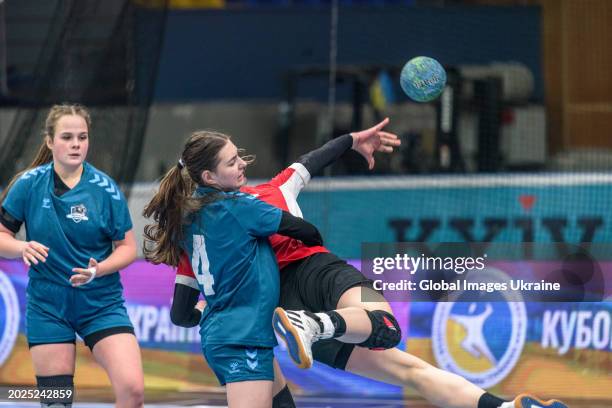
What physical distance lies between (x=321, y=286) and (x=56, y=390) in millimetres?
1468

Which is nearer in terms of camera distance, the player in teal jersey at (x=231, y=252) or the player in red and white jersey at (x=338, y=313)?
the player in red and white jersey at (x=338, y=313)

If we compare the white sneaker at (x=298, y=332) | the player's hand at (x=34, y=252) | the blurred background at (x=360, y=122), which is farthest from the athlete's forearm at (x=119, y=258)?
the blurred background at (x=360, y=122)

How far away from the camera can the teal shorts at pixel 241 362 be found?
543 centimetres

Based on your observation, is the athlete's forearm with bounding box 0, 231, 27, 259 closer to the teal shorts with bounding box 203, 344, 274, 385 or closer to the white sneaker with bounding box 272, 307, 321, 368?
the teal shorts with bounding box 203, 344, 274, 385

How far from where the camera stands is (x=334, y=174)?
12.5 metres

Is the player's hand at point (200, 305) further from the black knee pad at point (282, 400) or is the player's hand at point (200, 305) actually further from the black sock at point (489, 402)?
the black sock at point (489, 402)

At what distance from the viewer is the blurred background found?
29.8 ft

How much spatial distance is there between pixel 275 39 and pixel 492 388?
6.43m

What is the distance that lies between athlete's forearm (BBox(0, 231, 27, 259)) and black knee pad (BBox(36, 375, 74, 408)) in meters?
0.63

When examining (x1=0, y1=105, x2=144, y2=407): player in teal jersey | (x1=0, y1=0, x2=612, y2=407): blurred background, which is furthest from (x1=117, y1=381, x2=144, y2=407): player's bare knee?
(x1=0, y1=0, x2=612, y2=407): blurred background

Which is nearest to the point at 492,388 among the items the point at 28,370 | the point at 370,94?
the point at 28,370

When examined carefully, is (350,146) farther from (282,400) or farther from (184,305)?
(282,400)

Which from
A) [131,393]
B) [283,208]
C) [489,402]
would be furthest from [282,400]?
[489,402]

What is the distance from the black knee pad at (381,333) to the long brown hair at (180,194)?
94 centimetres
